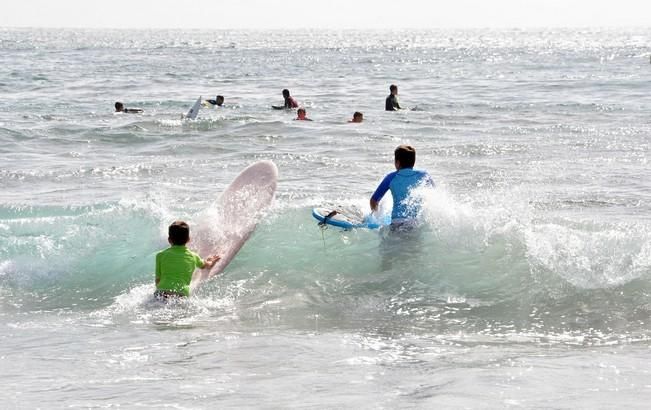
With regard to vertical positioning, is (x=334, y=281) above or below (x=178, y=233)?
below

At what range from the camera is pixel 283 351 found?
6477mm

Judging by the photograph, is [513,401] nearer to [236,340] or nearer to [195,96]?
[236,340]

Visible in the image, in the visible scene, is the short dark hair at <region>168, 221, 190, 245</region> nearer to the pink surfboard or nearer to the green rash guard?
the green rash guard

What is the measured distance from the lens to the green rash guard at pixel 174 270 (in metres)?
7.74

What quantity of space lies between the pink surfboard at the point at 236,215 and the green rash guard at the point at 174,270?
0.81m

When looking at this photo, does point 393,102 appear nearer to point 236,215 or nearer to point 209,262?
point 236,215

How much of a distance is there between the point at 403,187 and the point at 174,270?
2.14 metres

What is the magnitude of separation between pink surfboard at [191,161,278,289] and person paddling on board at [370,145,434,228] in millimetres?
1693

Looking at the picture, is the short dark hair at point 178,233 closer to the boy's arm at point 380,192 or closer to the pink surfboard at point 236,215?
the pink surfboard at point 236,215

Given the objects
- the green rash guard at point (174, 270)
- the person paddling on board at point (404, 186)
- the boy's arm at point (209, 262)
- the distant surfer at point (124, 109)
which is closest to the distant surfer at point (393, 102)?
the distant surfer at point (124, 109)

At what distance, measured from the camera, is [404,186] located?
27.3ft

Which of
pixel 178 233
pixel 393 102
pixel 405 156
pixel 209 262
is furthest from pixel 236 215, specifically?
pixel 393 102

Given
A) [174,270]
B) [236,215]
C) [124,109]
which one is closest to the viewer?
[174,270]

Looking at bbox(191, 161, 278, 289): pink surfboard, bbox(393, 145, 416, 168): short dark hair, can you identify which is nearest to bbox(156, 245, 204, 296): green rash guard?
bbox(191, 161, 278, 289): pink surfboard
